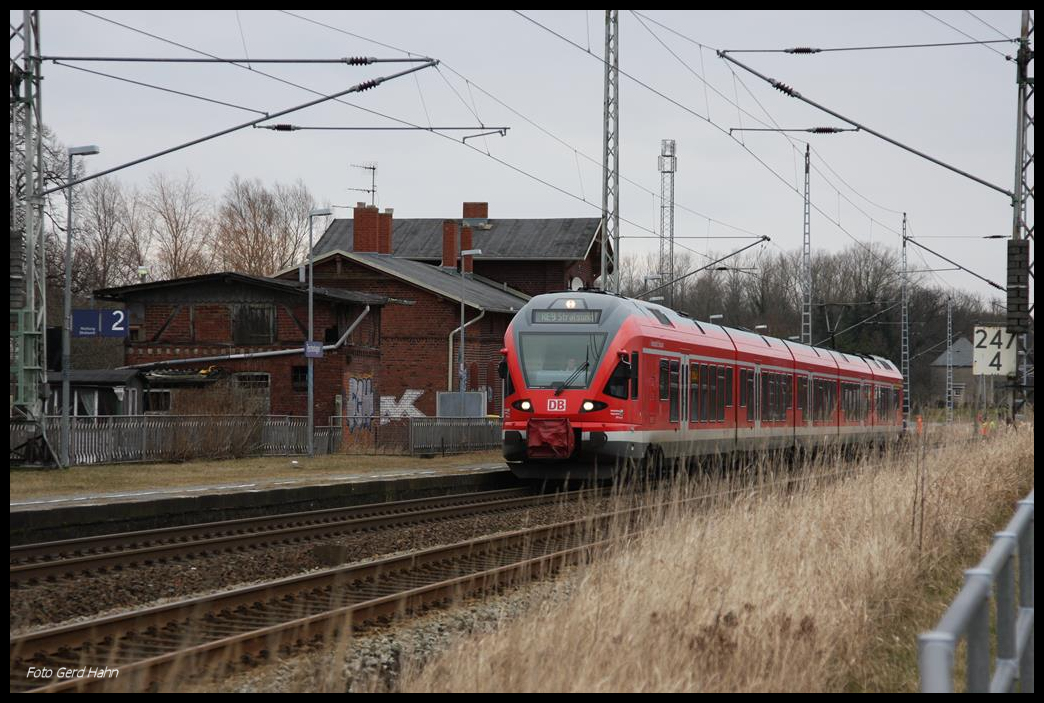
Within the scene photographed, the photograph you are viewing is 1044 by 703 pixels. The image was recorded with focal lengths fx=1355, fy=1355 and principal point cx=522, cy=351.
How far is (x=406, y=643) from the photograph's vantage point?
31.5 ft

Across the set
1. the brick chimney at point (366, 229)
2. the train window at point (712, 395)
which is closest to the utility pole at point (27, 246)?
the train window at point (712, 395)

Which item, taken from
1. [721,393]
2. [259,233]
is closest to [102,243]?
[259,233]

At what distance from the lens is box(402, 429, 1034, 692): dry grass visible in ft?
21.2

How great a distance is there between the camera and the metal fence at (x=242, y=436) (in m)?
27.8

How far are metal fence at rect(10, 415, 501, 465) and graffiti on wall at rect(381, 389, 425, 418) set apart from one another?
14.3 meters

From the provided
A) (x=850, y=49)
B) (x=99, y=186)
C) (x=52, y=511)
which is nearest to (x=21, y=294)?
(x=52, y=511)

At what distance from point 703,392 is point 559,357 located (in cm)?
434

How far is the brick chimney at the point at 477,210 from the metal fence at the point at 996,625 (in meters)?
63.5

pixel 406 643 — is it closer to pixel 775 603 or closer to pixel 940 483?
pixel 775 603

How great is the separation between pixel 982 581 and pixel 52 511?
14.3 meters

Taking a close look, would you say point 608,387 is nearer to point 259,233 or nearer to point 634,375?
point 634,375

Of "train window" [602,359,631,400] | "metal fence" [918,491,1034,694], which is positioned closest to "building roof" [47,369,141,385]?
"train window" [602,359,631,400]

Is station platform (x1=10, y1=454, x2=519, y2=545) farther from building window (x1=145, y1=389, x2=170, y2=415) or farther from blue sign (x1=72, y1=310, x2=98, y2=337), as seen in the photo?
building window (x1=145, y1=389, x2=170, y2=415)

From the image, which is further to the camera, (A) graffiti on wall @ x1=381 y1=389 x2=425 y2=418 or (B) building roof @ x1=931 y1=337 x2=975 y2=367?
(B) building roof @ x1=931 y1=337 x2=975 y2=367
